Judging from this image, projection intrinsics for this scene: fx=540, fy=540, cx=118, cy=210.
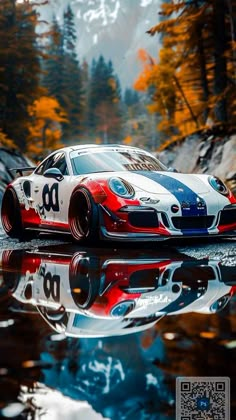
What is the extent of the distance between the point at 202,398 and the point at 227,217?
4379 mm

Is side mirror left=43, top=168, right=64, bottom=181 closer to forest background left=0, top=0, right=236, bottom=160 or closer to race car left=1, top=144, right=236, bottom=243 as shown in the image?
race car left=1, top=144, right=236, bottom=243

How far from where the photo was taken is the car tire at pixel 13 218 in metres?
7.73

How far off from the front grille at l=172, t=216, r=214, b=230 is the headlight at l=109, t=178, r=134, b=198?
1.79 ft

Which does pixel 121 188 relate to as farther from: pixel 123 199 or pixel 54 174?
pixel 54 174

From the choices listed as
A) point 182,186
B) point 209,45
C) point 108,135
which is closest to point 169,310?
point 182,186

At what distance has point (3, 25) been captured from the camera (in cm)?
2553

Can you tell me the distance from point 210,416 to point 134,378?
370 millimetres

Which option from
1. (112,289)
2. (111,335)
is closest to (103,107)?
(112,289)

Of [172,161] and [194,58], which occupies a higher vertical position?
[194,58]

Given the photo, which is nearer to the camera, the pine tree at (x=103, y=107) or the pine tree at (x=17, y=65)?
the pine tree at (x=17, y=65)

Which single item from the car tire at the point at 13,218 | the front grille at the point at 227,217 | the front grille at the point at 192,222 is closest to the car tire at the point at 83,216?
the front grille at the point at 192,222

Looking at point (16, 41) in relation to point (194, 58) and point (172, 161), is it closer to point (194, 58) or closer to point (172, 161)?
point (194, 58)

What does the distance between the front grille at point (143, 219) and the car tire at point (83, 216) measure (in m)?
0.42

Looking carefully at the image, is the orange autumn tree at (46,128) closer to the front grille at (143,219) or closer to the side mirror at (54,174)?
the side mirror at (54,174)
